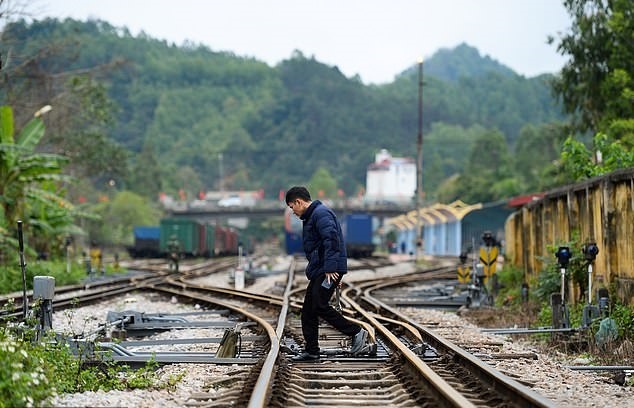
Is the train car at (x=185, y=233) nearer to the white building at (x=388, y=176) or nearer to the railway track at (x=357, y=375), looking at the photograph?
the railway track at (x=357, y=375)

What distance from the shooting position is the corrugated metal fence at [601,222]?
11.8m

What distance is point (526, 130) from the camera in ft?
440

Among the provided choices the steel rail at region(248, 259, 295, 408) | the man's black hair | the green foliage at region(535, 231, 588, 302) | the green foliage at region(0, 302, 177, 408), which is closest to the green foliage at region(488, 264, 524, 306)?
the green foliage at region(535, 231, 588, 302)

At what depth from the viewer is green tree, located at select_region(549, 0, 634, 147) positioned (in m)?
31.2

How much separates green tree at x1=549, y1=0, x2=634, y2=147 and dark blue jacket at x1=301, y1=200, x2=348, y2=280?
22616 mm

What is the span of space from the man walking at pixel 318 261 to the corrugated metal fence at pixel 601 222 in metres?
4.30

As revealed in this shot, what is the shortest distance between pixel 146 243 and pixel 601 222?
52478mm

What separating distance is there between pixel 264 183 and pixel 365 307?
176 meters

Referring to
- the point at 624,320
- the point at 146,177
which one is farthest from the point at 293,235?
the point at 146,177

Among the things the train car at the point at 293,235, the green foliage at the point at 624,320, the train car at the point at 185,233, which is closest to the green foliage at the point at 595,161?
the green foliage at the point at 624,320

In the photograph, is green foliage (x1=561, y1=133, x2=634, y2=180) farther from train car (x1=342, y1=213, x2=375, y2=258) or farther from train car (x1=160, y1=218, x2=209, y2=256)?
train car (x1=342, y1=213, x2=375, y2=258)

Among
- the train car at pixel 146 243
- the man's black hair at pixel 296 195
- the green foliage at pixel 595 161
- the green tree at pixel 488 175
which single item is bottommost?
the man's black hair at pixel 296 195

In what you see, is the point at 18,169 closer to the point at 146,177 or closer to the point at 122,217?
the point at 122,217

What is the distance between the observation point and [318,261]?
29.8ft
